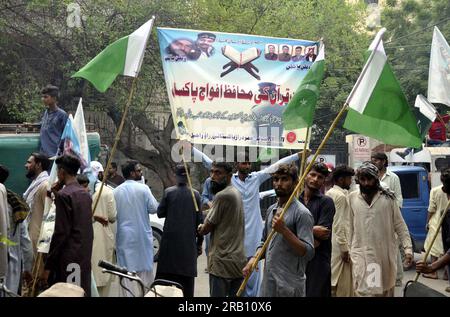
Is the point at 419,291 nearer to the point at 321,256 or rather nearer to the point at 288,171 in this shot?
the point at 288,171

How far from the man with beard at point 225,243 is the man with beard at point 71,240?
1291mm

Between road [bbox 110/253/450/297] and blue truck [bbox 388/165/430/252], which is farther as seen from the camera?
blue truck [bbox 388/165/430/252]

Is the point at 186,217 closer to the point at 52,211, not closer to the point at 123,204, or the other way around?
the point at 123,204

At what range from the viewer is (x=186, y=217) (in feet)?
28.3

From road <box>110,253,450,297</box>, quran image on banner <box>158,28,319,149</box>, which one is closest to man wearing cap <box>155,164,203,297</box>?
quran image on banner <box>158,28,319,149</box>

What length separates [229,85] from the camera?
30.1 ft

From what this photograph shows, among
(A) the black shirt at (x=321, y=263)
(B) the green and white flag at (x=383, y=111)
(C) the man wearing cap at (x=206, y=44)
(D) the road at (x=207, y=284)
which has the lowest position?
(D) the road at (x=207, y=284)

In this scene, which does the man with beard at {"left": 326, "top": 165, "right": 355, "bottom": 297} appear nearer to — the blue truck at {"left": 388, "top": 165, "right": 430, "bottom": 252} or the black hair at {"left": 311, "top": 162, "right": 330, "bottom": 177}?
the black hair at {"left": 311, "top": 162, "right": 330, "bottom": 177}

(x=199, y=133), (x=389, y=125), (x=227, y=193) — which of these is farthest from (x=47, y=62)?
(x=389, y=125)

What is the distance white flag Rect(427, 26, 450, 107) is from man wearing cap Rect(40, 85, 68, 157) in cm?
432

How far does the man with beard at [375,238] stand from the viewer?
25.1 feet

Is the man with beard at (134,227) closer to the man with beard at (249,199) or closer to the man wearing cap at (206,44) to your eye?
the man with beard at (249,199)

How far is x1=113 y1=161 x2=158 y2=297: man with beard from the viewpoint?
938cm

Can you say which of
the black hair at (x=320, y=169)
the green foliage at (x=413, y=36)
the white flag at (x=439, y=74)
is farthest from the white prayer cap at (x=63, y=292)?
the green foliage at (x=413, y=36)
